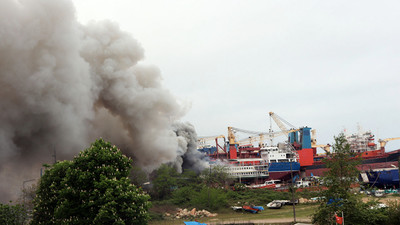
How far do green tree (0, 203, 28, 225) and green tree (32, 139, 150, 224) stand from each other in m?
1.46

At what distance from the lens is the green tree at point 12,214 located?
22.7 m

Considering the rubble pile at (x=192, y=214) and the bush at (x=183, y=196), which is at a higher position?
the bush at (x=183, y=196)

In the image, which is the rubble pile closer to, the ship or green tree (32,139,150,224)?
the ship

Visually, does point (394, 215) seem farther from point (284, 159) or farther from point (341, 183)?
point (284, 159)

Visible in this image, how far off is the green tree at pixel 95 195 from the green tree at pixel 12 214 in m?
1.46

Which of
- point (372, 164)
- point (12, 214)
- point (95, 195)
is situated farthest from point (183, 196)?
point (372, 164)

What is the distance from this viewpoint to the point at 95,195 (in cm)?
2045

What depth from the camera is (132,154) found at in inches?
2288

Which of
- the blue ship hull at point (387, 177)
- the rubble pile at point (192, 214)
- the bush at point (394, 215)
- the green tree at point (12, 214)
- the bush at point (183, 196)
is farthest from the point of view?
the blue ship hull at point (387, 177)

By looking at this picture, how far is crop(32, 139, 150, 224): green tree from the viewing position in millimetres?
20359

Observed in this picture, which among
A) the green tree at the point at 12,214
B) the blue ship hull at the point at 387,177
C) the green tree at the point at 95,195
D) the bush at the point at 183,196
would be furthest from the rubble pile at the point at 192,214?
the blue ship hull at the point at 387,177

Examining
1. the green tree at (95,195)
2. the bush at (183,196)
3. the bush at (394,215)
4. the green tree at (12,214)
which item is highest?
the green tree at (95,195)

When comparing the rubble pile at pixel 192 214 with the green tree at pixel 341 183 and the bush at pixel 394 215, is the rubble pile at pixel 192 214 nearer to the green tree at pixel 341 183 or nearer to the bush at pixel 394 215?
the green tree at pixel 341 183

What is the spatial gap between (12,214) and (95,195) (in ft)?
23.9
